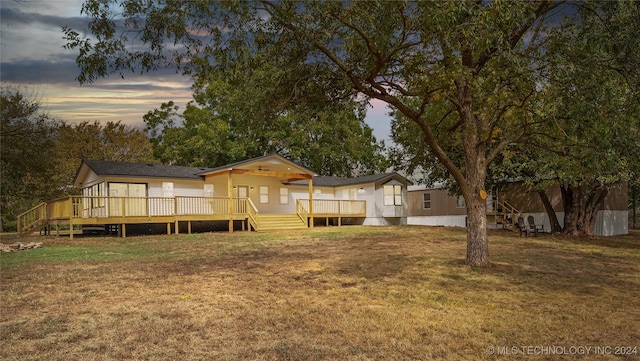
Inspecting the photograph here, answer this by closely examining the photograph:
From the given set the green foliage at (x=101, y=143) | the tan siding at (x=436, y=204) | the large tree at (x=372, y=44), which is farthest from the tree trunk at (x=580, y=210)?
the green foliage at (x=101, y=143)

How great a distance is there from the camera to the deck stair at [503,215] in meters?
24.5

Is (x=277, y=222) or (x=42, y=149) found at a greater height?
(x=42, y=149)

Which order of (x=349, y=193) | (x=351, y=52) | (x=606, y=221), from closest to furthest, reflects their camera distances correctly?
(x=351, y=52), (x=606, y=221), (x=349, y=193)

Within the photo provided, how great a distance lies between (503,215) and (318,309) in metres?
21.8

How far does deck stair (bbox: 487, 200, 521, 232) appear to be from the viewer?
2450cm

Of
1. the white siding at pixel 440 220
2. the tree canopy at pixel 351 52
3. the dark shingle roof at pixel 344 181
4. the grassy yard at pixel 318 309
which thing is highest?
the tree canopy at pixel 351 52

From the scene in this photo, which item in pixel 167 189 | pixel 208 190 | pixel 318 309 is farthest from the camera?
pixel 208 190

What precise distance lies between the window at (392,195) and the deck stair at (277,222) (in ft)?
24.5

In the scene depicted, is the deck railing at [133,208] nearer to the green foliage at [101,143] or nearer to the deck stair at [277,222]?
the deck stair at [277,222]

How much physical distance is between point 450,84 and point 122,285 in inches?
293

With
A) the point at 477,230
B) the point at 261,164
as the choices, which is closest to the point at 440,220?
the point at 261,164

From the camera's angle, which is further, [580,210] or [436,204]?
[436,204]

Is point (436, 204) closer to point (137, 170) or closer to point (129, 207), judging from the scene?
point (137, 170)

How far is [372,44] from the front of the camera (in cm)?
840
